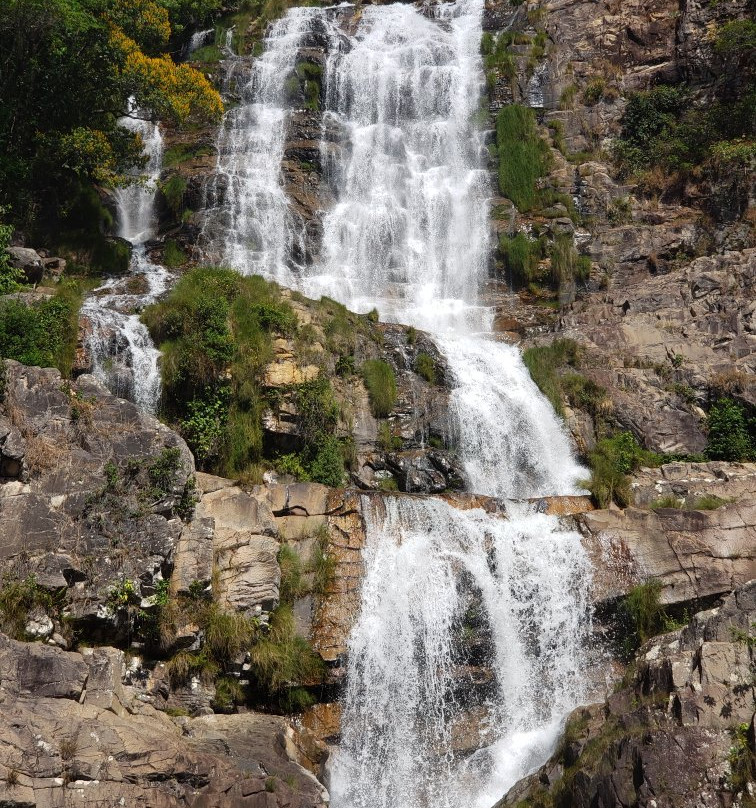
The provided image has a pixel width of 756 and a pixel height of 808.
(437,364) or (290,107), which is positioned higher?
(290,107)

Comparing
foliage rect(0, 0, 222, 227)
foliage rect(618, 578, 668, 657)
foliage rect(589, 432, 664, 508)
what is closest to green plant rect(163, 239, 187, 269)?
foliage rect(0, 0, 222, 227)

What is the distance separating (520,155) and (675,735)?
24544 millimetres

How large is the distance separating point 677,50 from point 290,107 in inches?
616

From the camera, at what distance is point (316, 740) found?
1286 centimetres

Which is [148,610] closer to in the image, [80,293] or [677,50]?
[80,293]

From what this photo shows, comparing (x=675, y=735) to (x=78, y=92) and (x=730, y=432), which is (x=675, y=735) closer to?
(x=730, y=432)

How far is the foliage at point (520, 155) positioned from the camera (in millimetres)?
28984

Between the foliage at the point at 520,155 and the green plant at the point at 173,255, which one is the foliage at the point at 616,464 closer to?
the foliage at the point at 520,155

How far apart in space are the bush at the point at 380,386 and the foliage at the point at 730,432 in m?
8.17

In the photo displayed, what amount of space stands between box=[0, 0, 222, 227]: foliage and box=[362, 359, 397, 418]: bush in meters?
10.4

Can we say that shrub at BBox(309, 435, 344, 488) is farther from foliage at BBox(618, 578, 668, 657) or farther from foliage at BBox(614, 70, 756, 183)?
foliage at BBox(614, 70, 756, 183)

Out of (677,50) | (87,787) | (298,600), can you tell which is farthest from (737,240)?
(87,787)

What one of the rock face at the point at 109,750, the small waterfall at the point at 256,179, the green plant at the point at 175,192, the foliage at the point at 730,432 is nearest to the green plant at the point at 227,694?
the rock face at the point at 109,750

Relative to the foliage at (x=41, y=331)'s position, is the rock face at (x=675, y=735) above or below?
below
